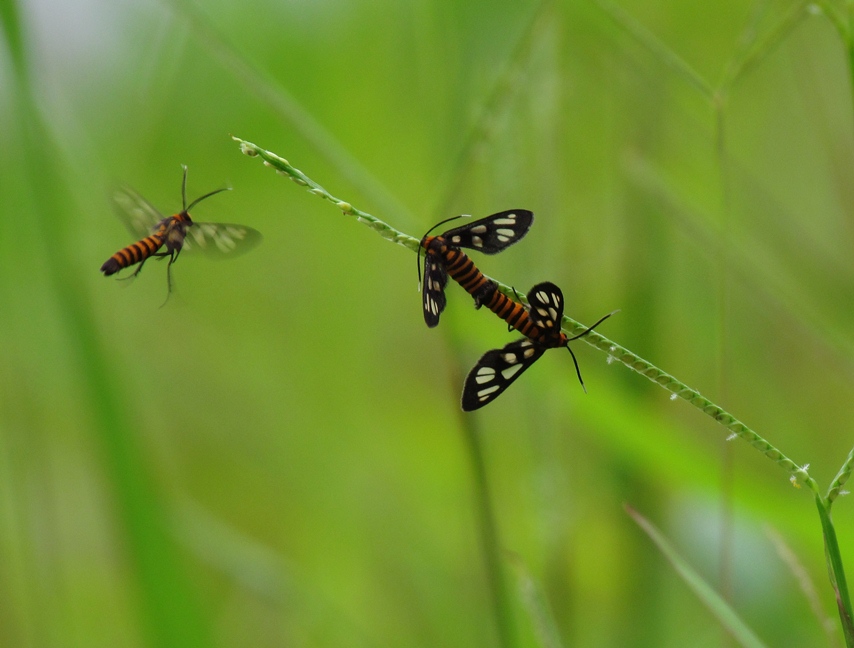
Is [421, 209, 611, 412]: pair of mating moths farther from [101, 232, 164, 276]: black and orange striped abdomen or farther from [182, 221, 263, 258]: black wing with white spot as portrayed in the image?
[101, 232, 164, 276]: black and orange striped abdomen

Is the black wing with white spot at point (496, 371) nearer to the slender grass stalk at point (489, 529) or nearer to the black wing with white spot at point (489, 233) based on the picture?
the black wing with white spot at point (489, 233)

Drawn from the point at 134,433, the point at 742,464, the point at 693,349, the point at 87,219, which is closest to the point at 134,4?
the point at 87,219

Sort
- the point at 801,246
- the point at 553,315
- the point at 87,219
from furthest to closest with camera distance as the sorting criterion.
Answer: the point at 801,246 < the point at 87,219 < the point at 553,315

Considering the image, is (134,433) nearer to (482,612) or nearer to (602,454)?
(482,612)

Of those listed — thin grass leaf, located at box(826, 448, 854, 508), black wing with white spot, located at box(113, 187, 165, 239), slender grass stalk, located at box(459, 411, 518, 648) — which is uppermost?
thin grass leaf, located at box(826, 448, 854, 508)

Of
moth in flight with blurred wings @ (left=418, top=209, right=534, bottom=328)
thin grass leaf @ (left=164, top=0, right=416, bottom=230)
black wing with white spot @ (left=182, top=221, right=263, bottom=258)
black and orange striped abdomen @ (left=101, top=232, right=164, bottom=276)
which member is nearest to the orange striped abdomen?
moth in flight with blurred wings @ (left=418, top=209, right=534, bottom=328)

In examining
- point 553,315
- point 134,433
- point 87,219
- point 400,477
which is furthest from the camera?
point 400,477
